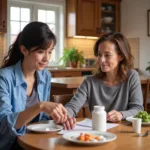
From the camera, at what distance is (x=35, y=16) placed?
19.5 ft

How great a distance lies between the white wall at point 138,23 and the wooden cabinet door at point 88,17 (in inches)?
27.5

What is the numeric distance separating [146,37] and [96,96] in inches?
177

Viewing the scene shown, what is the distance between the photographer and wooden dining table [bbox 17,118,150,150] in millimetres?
1211

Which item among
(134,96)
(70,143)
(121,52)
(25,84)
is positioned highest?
(121,52)

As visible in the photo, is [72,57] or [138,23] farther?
[138,23]

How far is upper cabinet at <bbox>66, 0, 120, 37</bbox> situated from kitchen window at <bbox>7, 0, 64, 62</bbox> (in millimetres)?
188

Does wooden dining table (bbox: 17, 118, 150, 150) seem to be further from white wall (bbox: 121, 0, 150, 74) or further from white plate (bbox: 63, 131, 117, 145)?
white wall (bbox: 121, 0, 150, 74)

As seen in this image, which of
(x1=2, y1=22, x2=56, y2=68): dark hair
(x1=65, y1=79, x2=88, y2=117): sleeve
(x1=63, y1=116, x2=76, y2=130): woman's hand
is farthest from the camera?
(x1=65, y1=79, x2=88, y2=117): sleeve

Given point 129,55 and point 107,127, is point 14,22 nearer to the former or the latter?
point 129,55

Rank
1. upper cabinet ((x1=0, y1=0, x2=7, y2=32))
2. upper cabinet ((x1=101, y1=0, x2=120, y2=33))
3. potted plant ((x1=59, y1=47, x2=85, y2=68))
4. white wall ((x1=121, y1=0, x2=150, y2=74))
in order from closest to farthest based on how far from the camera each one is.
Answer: upper cabinet ((x1=0, y1=0, x2=7, y2=32))
potted plant ((x1=59, y1=47, x2=85, y2=68))
white wall ((x1=121, y1=0, x2=150, y2=74))
upper cabinet ((x1=101, y1=0, x2=120, y2=33))

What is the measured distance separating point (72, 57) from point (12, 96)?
4.34 meters

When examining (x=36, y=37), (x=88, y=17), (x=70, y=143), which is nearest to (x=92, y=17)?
(x=88, y=17)

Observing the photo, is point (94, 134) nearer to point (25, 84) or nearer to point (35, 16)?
→ point (25, 84)

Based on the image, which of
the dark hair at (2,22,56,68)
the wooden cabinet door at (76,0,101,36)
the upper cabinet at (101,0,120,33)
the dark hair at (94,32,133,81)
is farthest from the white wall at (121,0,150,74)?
the dark hair at (2,22,56,68)
